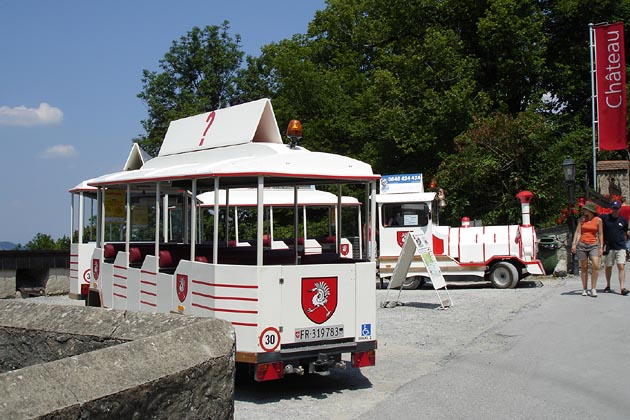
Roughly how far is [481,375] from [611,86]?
20209mm

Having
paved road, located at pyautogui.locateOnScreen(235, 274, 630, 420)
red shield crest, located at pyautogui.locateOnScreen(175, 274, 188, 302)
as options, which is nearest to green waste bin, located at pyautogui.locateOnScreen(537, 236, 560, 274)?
paved road, located at pyautogui.locateOnScreen(235, 274, 630, 420)

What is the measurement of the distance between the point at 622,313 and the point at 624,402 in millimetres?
5554

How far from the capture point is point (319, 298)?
7504mm

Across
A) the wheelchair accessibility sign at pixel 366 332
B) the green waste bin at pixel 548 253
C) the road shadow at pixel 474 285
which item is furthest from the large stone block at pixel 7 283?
the green waste bin at pixel 548 253

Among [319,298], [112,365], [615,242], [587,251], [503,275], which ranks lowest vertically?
[503,275]

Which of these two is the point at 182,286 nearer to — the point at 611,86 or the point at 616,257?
the point at 616,257

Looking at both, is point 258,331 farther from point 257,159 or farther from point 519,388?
point 519,388

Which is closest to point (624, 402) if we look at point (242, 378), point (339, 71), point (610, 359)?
point (610, 359)

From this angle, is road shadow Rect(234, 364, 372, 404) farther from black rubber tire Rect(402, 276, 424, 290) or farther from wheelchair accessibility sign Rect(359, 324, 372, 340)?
black rubber tire Rect(402, 276, 424, 290)

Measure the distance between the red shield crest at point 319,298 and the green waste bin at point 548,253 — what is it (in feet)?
41.8

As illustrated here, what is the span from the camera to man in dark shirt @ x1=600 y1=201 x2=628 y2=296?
45.5 ft

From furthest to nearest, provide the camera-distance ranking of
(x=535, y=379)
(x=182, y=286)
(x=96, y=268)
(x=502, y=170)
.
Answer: (x=502, y=170)
(x=96, y=268)
(x=182, y=286)
(x=535, y=379)

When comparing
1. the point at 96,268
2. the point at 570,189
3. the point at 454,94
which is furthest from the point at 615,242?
the point at 454,94

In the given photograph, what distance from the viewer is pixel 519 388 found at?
7.40 meters
